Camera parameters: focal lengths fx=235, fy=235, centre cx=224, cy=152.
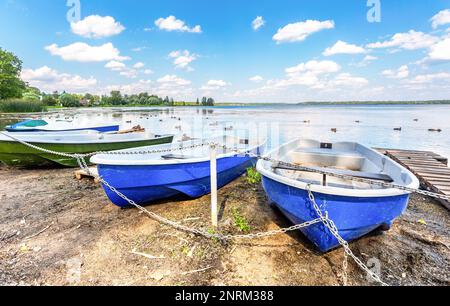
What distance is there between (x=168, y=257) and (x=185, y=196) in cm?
211

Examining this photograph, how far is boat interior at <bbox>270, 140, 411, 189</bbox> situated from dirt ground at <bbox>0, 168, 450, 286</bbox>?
0.95 meters

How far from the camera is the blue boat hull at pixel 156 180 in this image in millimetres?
4426

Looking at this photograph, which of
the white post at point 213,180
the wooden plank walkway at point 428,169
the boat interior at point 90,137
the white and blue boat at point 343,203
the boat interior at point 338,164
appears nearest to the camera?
the white and blue boat at point 343,203

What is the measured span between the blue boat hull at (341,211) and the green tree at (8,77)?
59.7m

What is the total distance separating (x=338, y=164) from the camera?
6.11m

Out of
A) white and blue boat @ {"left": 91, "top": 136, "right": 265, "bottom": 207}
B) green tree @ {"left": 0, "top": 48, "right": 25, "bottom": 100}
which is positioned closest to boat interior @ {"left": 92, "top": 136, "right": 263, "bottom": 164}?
white and blue boat @ {"left": 91, "top": 136, "right": 265, "bottom": 207}

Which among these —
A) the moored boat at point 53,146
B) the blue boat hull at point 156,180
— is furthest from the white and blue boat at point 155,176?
the moored boat at point 53,146

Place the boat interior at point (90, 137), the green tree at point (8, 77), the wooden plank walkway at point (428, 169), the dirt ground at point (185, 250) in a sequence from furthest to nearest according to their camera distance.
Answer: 1. the green tree at point (8, 77)
2. the boat interior at point (90, 137)
3. the wooden plank walkway at point (428, 169)
4. the dirt ground at point (185, 250)

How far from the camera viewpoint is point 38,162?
8602 mm

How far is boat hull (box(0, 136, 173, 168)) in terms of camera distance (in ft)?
26.0

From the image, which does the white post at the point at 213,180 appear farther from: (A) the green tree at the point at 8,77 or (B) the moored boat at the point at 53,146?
(A) the green tree at the point at 8,77

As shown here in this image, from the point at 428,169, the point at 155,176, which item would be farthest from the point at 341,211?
the point at 428,169
